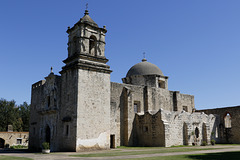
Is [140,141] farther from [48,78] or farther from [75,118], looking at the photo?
[48,78]

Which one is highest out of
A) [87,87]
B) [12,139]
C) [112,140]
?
[87,87]

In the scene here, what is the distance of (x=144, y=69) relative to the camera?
32.1 m

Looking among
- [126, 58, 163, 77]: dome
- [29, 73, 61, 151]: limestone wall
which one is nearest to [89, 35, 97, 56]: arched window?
[29, 73, 61, 151]: limestone wall

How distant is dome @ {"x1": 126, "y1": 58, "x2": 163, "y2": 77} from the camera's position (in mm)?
31875

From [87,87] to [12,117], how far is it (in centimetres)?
3076

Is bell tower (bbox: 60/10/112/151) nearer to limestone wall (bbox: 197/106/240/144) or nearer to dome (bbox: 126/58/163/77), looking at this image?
dome (bbox: 126/58/163/77)

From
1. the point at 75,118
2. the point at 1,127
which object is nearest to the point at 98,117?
the point at 75,118

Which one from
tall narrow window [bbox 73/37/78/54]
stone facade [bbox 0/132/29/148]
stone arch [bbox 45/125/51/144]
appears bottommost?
stone facade [bbox 0/132/29/148]

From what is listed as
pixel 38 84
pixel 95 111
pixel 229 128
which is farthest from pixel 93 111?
pixel 229 128

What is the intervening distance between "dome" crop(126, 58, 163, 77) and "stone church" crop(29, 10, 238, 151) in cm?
237

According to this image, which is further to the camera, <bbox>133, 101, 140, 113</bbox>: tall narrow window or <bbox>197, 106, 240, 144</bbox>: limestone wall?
<bbox>197, 106, 240, 144</bbox>: limestone wall

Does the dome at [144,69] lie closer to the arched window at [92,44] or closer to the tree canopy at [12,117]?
the arched window at [92,44]

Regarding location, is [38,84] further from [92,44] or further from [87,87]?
[87,87]

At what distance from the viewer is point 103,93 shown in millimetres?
22188
